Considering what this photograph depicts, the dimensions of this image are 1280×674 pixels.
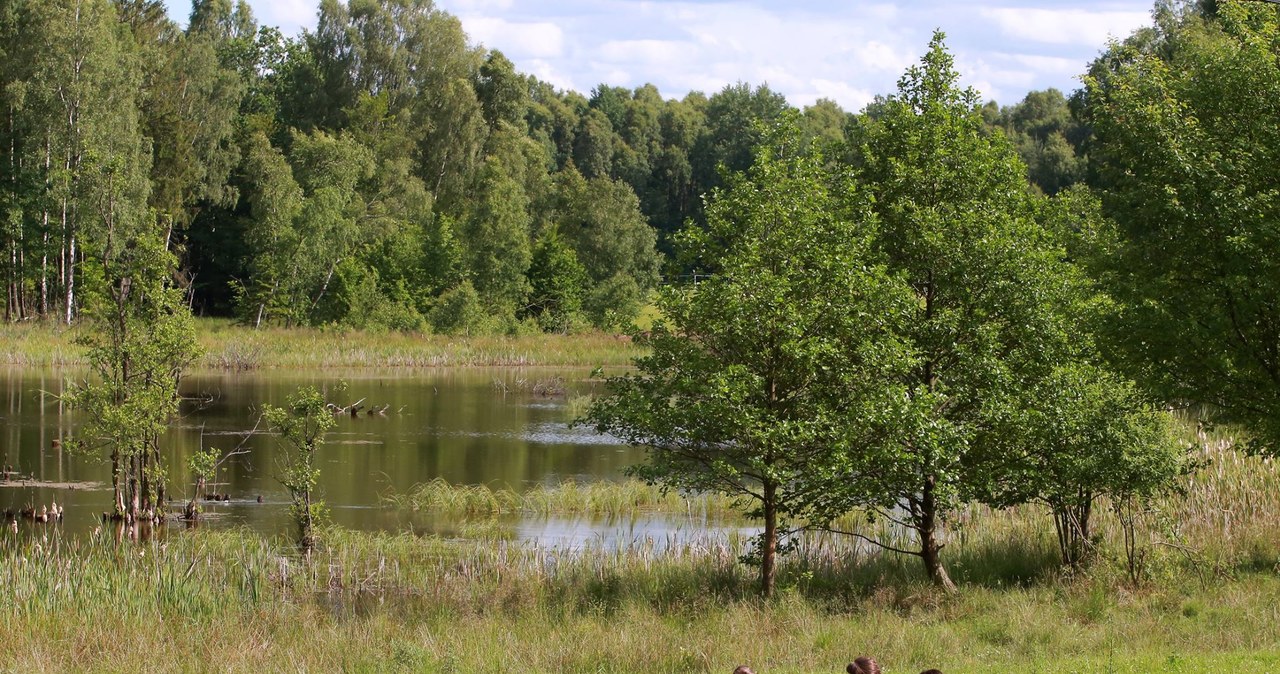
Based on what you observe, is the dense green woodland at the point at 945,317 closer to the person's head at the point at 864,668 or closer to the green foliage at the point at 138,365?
the green foliage at the point at 138,365

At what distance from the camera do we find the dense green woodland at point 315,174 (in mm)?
55094

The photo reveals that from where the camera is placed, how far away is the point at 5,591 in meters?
14.8

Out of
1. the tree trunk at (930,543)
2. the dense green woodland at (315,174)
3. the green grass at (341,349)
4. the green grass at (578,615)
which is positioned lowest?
the green grass at (578,615)

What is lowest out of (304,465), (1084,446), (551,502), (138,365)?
(551,502)

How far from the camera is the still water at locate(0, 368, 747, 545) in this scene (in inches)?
926

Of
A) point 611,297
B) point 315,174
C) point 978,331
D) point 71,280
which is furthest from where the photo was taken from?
point 611,297

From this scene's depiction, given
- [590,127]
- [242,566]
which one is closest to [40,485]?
[242,566]

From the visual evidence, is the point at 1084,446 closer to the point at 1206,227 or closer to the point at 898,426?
the point at 898,426

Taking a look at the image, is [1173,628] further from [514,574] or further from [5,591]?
[5,591]

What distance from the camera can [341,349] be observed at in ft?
178

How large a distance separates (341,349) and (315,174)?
58.3 feet

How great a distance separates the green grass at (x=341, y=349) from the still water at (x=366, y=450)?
1.59 meters

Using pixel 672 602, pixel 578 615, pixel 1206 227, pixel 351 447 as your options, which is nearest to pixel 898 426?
pixel 672 602

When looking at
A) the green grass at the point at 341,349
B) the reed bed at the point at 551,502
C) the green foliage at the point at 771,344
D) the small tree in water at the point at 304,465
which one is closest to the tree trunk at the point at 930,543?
the green foliage at the point at 771,344
